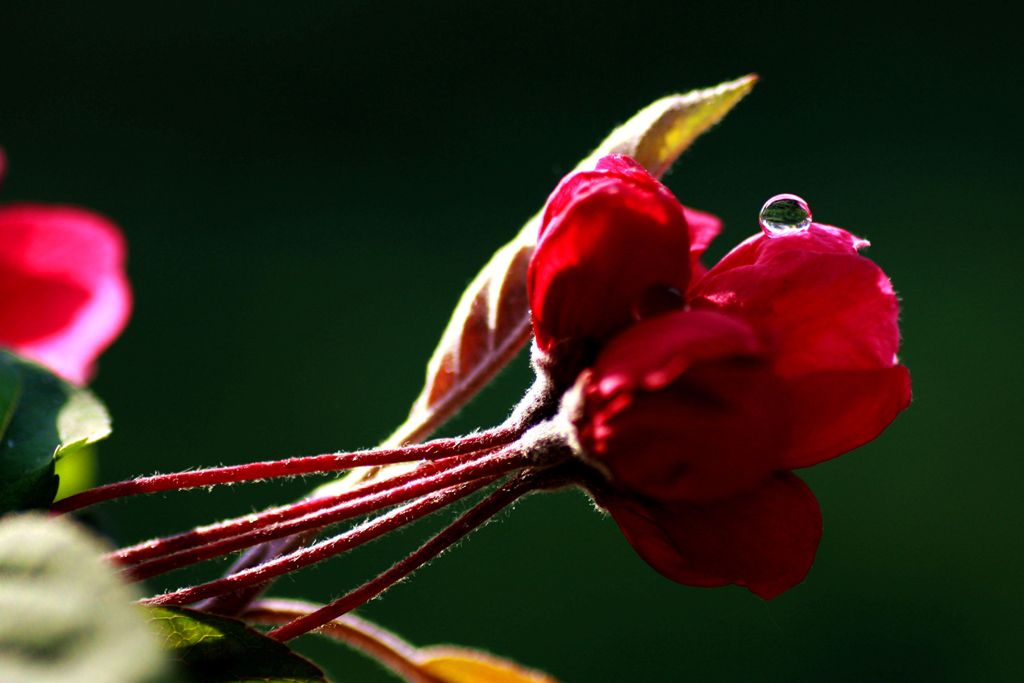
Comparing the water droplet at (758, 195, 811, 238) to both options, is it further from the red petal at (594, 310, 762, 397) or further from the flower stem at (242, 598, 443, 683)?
the flower stem at (242, 598, 443, 683)

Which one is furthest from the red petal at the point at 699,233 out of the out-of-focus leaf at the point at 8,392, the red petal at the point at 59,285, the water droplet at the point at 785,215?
the red petal at the point at 59,285

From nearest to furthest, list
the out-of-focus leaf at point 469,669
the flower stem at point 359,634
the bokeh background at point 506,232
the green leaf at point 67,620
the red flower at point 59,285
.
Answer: the green leaf at point 67,620 → the flower stem at point 359,634 → the out-of-focus leaf at point 469,669 → the red flower at point 59,285 → the bokeh background at point 506,232

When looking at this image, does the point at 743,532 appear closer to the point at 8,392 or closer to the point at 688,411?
the point at 688,411

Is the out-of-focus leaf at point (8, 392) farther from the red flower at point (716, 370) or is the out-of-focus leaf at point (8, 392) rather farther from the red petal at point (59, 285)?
the red petal at point (59, 285)

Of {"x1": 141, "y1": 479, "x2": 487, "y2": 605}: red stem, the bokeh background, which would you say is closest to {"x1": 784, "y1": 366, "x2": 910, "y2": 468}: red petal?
→ {"x1": 141, "y1": 479, "x2": 487, "y2": 605}: red stem

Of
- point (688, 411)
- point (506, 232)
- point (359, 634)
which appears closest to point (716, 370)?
point (688, 411)

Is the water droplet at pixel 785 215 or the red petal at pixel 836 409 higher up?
the water droplet at pixel 785 215
